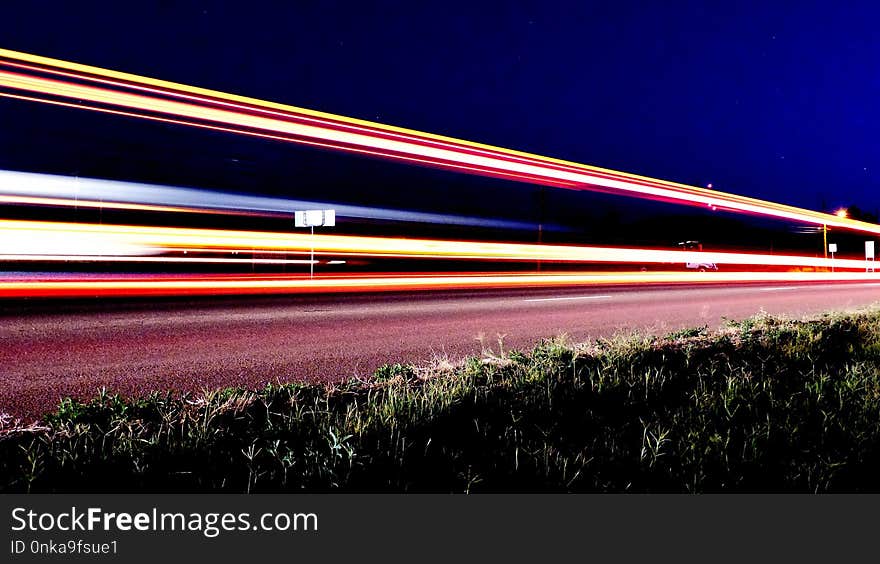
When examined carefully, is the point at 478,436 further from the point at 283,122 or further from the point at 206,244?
the point at 206,244

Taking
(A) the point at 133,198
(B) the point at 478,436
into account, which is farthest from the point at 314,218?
(B) the point at 478,436

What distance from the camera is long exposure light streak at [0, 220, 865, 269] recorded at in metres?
8.99

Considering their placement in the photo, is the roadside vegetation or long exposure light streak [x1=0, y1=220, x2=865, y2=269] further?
long exposure light streak [x1=0, y1=220, x2=865, y2=269]

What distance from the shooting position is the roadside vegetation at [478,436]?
2631 millimetres

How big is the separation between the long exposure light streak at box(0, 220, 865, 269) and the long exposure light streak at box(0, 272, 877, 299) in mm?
472

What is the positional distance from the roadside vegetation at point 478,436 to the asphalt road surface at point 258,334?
85cm

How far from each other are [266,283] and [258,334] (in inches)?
214

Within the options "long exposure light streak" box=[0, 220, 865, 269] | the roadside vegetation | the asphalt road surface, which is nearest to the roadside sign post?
"long exposure light streak" box=[0, 220, 865, 269]

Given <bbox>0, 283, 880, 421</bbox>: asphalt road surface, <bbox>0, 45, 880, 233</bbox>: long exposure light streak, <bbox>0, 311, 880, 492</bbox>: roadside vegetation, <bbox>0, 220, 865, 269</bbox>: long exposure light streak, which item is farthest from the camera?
<bbox>0, 220, 865, 269</bbox>: long exposure light streak

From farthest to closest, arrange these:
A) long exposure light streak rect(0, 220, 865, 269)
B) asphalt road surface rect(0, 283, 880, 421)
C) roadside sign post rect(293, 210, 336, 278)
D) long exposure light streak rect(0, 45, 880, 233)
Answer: roadside sign post rect(293, 210, 336, 278) → long exposure light streak rect(0, 220, 865, 269) → long exposure light streak rect(0, 45, 880, 233) → asphalt road surface rect(0, 283, 880, 421)

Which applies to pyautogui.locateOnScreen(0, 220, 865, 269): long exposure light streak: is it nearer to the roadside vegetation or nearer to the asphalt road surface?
the asphalt road surface

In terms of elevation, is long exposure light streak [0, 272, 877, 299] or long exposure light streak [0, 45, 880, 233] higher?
long exposure light streak [0, 45, 880, 233]

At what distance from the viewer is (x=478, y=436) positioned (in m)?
3.23

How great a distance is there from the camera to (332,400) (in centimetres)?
380
